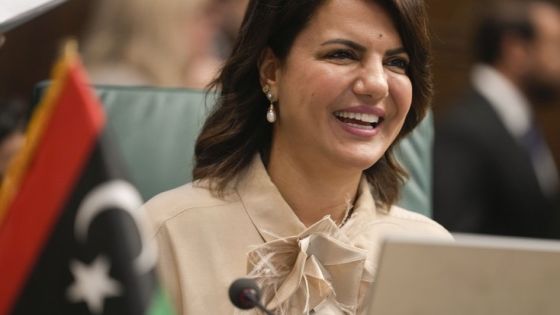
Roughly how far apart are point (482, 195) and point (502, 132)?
25 cm

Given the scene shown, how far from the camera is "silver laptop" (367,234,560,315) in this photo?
4.48 feet

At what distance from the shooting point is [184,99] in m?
2.50

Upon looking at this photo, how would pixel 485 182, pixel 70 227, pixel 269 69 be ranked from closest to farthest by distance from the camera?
pixel 70 227, pixel 269 69, pixel 485 182

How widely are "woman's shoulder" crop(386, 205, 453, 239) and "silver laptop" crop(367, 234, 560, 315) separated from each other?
0.85 meters

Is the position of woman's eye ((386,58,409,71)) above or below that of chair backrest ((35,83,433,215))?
above

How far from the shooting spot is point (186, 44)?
333cm

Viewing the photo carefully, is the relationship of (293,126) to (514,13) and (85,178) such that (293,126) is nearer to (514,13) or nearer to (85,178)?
(85,178)

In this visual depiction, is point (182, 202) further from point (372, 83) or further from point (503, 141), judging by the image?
point (503, 141)

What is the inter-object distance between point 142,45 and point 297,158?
3.69 feet

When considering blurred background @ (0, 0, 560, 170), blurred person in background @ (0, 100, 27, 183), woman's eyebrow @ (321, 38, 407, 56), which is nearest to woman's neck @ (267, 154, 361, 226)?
woman's eyebrow @ (321, 38, 407, 56)

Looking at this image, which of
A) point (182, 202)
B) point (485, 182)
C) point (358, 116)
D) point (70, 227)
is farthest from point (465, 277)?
point (485, 182)

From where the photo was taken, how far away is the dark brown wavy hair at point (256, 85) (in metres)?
2.09

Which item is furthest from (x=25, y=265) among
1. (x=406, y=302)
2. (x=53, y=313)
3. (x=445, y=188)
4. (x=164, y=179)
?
(x=445, y=188)

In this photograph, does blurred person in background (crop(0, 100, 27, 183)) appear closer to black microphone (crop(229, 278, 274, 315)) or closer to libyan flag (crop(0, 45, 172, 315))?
black microphone (crop(229, 278, 274, 315))
